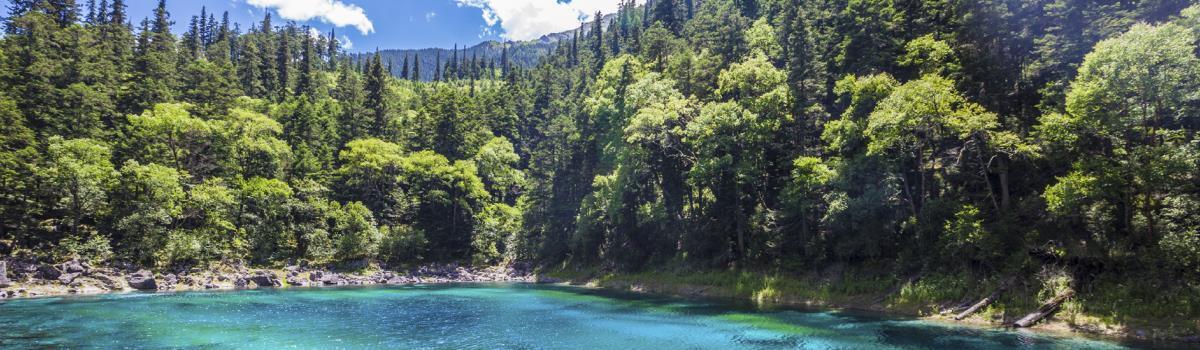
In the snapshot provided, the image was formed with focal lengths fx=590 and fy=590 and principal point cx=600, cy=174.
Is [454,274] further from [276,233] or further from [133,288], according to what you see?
[133,288]

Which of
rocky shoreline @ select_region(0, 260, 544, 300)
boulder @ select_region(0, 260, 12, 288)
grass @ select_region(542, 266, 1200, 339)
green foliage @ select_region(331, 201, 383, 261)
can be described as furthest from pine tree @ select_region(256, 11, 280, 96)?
grass @ select_region(542, 266, 1200, 339)

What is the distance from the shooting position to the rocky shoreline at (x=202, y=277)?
36.3m

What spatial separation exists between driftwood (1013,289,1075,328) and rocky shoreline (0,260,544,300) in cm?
4168

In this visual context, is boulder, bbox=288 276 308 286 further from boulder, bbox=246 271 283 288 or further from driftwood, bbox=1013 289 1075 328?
driftwood, bbox=1013 289 1075 328

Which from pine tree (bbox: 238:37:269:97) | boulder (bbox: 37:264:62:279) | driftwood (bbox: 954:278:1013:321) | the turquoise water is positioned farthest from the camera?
pine tree (bbox: 238:37:269:97)

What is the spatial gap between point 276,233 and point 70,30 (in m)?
30.1

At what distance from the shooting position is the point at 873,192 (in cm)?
3105

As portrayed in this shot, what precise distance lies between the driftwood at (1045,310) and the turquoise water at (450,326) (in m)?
1.70

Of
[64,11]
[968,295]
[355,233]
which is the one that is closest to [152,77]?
[64,11]

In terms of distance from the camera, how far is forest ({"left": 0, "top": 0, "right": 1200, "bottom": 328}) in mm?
22375

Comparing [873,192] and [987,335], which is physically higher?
[873,192]

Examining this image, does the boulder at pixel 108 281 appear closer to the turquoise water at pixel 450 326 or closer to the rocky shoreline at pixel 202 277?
the rocky shoreline at pixel 202 277

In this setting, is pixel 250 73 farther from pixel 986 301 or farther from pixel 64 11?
pixel 986 301

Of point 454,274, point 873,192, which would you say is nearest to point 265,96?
point 454,274
